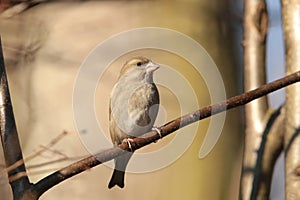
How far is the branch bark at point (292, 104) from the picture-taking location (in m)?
2.70

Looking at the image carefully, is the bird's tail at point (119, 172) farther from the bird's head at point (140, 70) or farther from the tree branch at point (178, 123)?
the tree branch at point (178, 123)

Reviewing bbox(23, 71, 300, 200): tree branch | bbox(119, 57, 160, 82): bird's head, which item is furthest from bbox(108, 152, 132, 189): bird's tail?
bbox(23, 71, 300, 200): tree branch

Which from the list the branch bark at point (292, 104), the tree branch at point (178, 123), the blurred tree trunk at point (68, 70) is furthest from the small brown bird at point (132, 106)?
the tree branch at point (178, 123)

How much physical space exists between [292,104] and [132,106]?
2.81ft

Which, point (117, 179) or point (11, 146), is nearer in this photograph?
point (11, 146)

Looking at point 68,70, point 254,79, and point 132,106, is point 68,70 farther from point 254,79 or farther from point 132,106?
point 254,79

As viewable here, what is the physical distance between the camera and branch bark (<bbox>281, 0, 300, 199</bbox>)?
2699mm

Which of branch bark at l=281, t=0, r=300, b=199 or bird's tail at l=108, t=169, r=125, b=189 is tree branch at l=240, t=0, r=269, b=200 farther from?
bird's tail at l=108, t=169, r=125, b=189

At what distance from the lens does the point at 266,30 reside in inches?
129

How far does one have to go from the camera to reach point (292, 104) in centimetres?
280

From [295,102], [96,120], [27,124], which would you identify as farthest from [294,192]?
[27,124]

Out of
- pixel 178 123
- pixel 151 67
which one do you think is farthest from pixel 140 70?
pixel 178 123

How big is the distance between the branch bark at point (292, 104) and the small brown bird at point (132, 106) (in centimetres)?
76

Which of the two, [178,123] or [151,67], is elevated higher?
[151,67]
